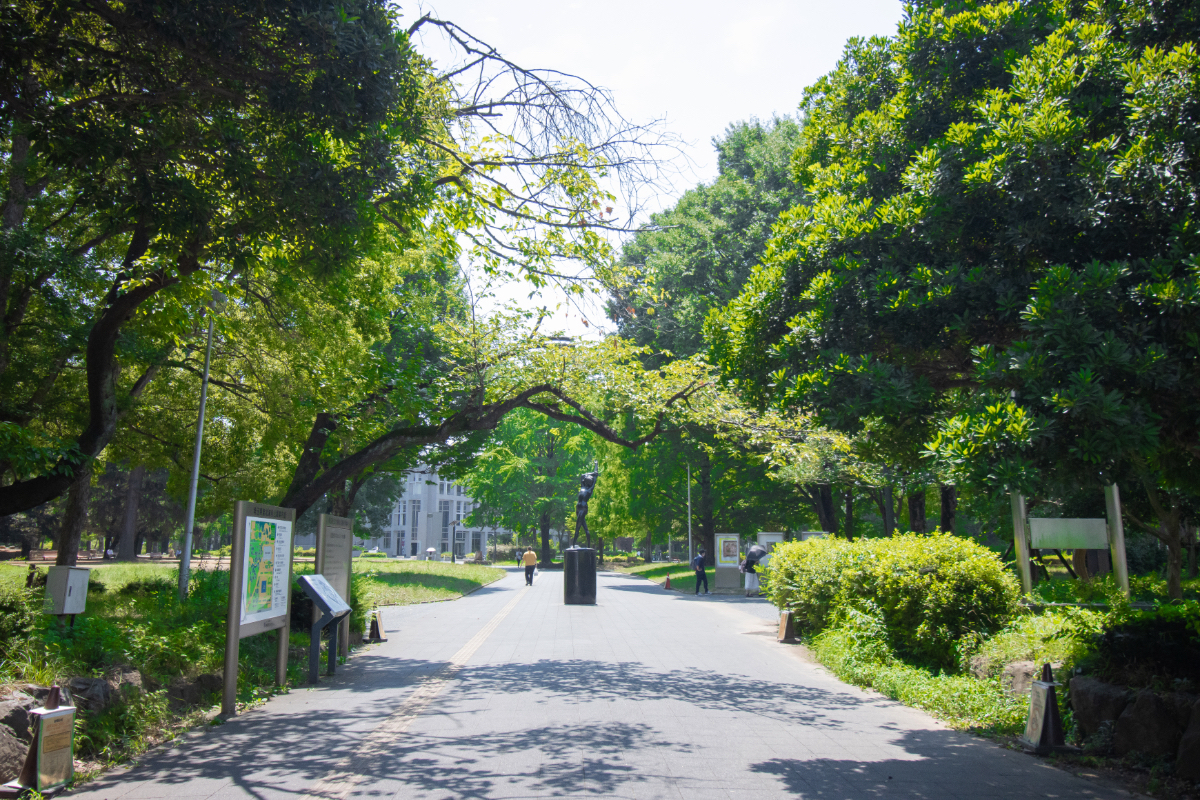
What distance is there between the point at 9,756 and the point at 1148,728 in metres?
7.93

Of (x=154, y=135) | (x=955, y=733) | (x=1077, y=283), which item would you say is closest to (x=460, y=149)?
(x=154, y=135)

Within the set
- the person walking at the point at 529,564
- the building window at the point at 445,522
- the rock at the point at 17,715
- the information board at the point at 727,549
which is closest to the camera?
the rock at the point at 17,715

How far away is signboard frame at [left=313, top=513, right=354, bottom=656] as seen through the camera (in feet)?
37.2

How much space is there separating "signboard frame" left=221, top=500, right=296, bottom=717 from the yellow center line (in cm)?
155

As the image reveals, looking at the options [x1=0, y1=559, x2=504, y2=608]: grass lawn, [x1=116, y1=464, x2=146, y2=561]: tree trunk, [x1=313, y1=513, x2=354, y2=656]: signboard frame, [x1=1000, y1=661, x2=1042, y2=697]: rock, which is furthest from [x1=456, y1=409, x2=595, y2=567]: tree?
[x1=1000, y1=661, x2=1042, y2=697]: rock

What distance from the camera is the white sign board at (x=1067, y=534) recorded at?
39.1ft

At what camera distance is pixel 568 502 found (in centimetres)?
6034

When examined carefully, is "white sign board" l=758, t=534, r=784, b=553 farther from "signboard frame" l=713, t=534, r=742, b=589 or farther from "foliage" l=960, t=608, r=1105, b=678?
"foliage" l=960, t=608, r=1105, b=678

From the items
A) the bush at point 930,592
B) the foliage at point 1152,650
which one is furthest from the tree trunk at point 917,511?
the foliage at point 1152,650

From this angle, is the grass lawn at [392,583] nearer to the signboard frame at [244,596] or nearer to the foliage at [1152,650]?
the signboard frame at [244,596]

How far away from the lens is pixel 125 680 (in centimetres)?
695

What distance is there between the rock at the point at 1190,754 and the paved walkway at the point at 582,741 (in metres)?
0.49

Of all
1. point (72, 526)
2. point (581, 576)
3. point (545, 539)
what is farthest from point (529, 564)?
point (545, 539)

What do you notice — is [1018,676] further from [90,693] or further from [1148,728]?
[90,693]
